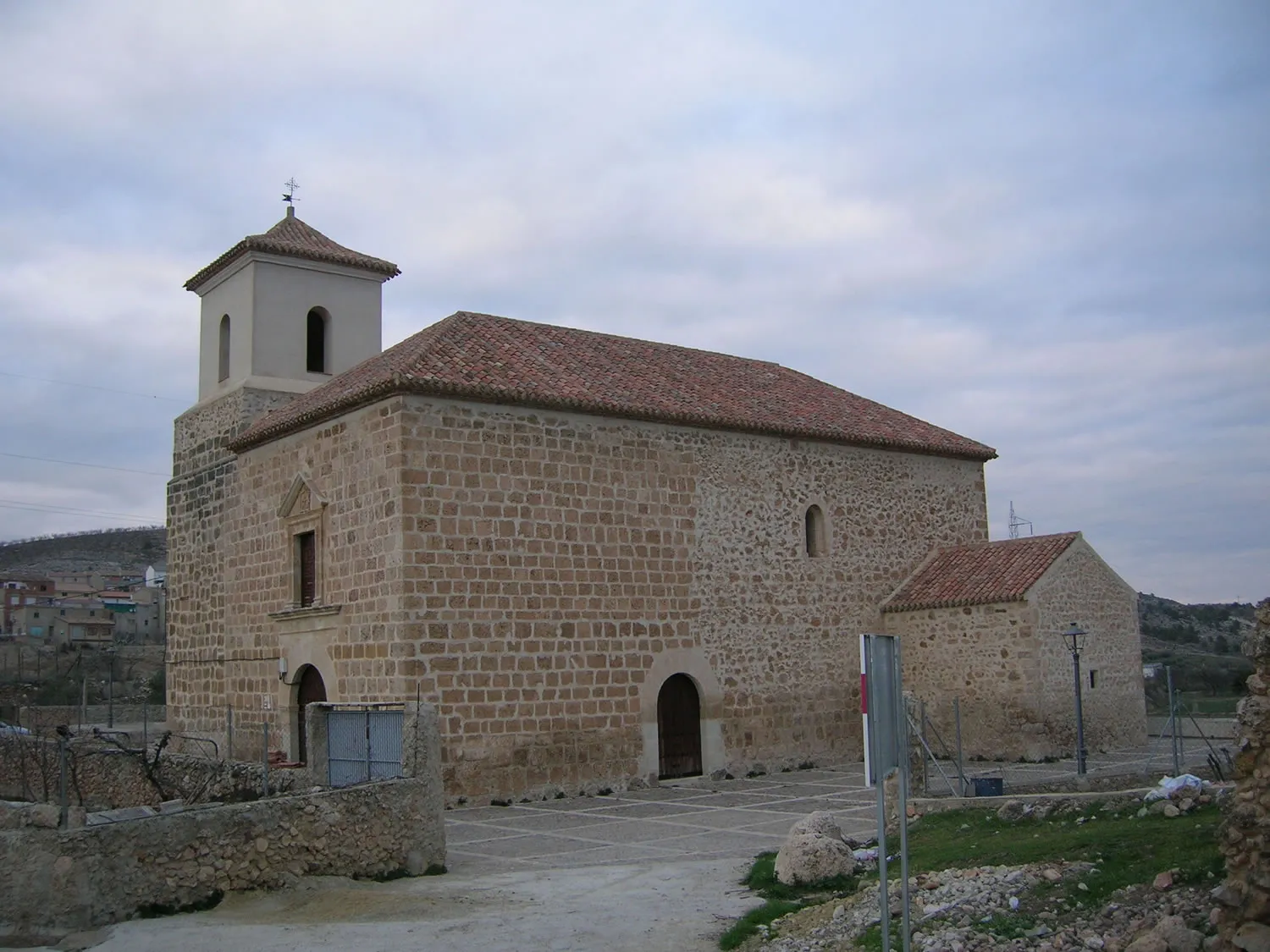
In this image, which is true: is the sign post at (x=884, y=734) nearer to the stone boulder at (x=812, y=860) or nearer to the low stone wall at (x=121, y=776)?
the stone boulder at (x=812, y=860)

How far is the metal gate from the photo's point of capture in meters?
11.0

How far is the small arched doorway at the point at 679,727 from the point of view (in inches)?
720

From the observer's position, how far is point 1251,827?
19.1ft

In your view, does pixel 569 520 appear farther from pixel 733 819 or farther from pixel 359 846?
pixel 359 846

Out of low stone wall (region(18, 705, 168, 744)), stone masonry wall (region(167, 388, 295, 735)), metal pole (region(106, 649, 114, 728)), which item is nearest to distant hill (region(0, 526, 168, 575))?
metal pole (region(106, 649, 114, 728))

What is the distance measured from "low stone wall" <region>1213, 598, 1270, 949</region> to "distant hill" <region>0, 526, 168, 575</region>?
300ft

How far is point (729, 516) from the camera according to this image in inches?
769

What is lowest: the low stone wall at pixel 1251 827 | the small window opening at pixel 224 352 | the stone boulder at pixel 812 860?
the stone boulder at pixel 812 860

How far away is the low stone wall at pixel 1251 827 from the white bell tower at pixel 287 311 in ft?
60.3

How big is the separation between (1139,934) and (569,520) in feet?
39.2

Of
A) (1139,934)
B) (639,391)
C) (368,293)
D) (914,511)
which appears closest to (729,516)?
(639,391)

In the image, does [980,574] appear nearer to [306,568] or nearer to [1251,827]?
[306,568]

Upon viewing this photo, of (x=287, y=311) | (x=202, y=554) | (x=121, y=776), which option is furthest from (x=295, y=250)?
(x=121, y=776)

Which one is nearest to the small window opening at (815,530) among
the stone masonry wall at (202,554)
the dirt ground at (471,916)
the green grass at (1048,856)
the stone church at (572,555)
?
the stone church at (572,555)
